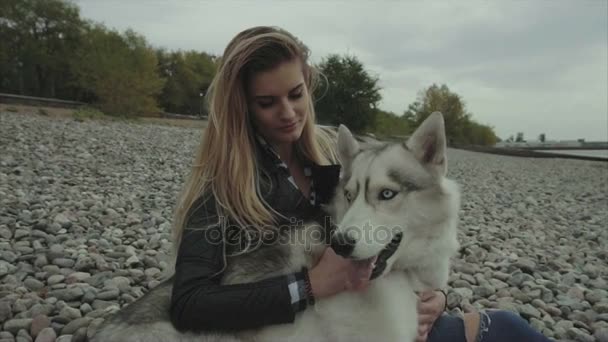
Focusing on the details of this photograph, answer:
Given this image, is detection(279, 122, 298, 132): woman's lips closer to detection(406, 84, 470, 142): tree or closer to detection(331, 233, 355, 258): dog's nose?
detection(331, 233, 355, 258): dog's nose

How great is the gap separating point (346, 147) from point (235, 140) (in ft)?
2.49

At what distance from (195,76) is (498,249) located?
48173 mm

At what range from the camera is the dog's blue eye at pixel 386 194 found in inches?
86.7

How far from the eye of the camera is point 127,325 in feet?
5.69

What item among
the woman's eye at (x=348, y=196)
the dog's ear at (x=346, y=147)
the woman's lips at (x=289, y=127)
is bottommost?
the woman's eye at (x=348, y=196)

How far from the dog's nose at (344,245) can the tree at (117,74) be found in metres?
24.9

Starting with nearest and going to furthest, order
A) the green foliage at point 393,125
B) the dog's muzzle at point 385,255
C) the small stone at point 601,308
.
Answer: the dog's muzzle at point 385,255 < the small stone at point 601,308 < the green foliage at point 393,125

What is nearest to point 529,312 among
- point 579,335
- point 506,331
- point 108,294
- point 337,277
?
point 579,335

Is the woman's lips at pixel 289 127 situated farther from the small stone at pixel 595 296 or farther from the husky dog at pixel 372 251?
the small stone at pixel 595 296

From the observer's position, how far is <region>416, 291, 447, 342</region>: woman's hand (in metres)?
2.09

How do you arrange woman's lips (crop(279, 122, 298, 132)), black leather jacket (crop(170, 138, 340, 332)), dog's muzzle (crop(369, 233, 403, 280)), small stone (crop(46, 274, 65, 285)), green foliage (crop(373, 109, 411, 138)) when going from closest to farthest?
black leather jacket (crop(170, 138, 340, 332)), dog's muzzle (crop(369, 233, 403, 280)), woman's lips (crop(279, 122, 298, 132)), small stone (crop(46, 274, 65, 285)), green foliage (crop(373, 109, 411, 138))

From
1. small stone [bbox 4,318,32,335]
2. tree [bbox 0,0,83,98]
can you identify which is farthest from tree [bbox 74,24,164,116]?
small stone [bbox 4,318,32,335]

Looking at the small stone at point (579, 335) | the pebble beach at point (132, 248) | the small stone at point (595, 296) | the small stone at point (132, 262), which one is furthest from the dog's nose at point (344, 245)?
the small stone at point (595, 296)

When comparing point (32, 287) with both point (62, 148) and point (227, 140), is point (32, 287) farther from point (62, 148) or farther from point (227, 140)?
point (62, 148)
